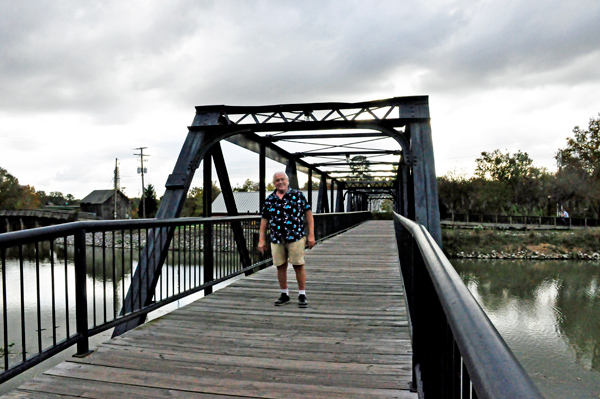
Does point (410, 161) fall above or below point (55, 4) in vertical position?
below

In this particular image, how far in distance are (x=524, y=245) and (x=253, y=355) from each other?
49.0 m

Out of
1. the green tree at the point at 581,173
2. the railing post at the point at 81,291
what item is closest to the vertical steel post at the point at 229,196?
the railing post at the point at 81,291

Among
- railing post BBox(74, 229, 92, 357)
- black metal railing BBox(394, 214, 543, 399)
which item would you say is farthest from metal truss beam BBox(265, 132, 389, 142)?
black metal railing BBox(394, 214, 543, 399)

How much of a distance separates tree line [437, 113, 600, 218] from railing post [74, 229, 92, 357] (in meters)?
60.1

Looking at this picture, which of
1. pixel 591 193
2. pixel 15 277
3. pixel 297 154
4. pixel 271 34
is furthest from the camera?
pixel 591 193

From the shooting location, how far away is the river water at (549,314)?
17.9 metres

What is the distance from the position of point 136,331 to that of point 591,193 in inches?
2350

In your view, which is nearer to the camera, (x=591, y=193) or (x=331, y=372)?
(x=331, y=372)

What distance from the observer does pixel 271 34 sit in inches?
546

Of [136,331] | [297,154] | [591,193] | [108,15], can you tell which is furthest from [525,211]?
[136,331]

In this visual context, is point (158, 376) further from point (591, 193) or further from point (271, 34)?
point (591, 193)

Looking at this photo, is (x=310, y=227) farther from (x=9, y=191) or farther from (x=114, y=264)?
(x=9, y=191)

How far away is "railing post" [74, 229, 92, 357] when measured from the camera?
342 centimetres

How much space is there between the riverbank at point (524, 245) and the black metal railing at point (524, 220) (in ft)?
26.9
